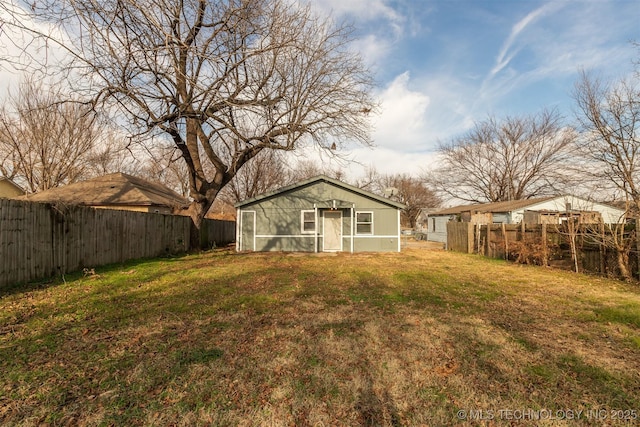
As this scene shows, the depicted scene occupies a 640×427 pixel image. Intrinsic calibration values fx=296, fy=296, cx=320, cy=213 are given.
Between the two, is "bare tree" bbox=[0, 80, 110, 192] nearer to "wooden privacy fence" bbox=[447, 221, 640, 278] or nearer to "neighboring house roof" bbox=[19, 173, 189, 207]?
"neighboring house roof" bbox=[19, 173, 189, 207]

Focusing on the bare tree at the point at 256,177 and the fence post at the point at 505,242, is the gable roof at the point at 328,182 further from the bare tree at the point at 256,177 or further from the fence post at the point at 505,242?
the bare tree at the point at 256,177

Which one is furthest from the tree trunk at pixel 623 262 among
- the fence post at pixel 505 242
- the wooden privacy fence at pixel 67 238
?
the wooden privacy fence at pixel 67 238

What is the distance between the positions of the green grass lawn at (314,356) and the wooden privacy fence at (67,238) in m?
0.80

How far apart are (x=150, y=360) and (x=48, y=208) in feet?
20.4

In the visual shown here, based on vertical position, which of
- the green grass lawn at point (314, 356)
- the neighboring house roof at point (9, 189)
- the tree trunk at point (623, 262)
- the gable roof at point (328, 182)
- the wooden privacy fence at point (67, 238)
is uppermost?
the neighboring house roof at point (9, 189)

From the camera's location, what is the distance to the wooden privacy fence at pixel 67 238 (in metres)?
5.99

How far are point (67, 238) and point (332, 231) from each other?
33.6 ft

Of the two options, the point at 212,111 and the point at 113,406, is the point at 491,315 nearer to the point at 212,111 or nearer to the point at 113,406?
the point at 113,406

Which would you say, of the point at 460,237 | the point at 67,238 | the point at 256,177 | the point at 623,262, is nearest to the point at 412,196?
the point at 256,177

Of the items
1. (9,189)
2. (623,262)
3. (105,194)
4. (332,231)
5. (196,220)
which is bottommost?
(623,262)

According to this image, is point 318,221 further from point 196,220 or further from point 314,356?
point 314,356

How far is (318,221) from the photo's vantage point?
14.7m

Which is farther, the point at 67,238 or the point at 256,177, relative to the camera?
the point at 256,177

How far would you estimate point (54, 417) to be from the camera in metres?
2.22
